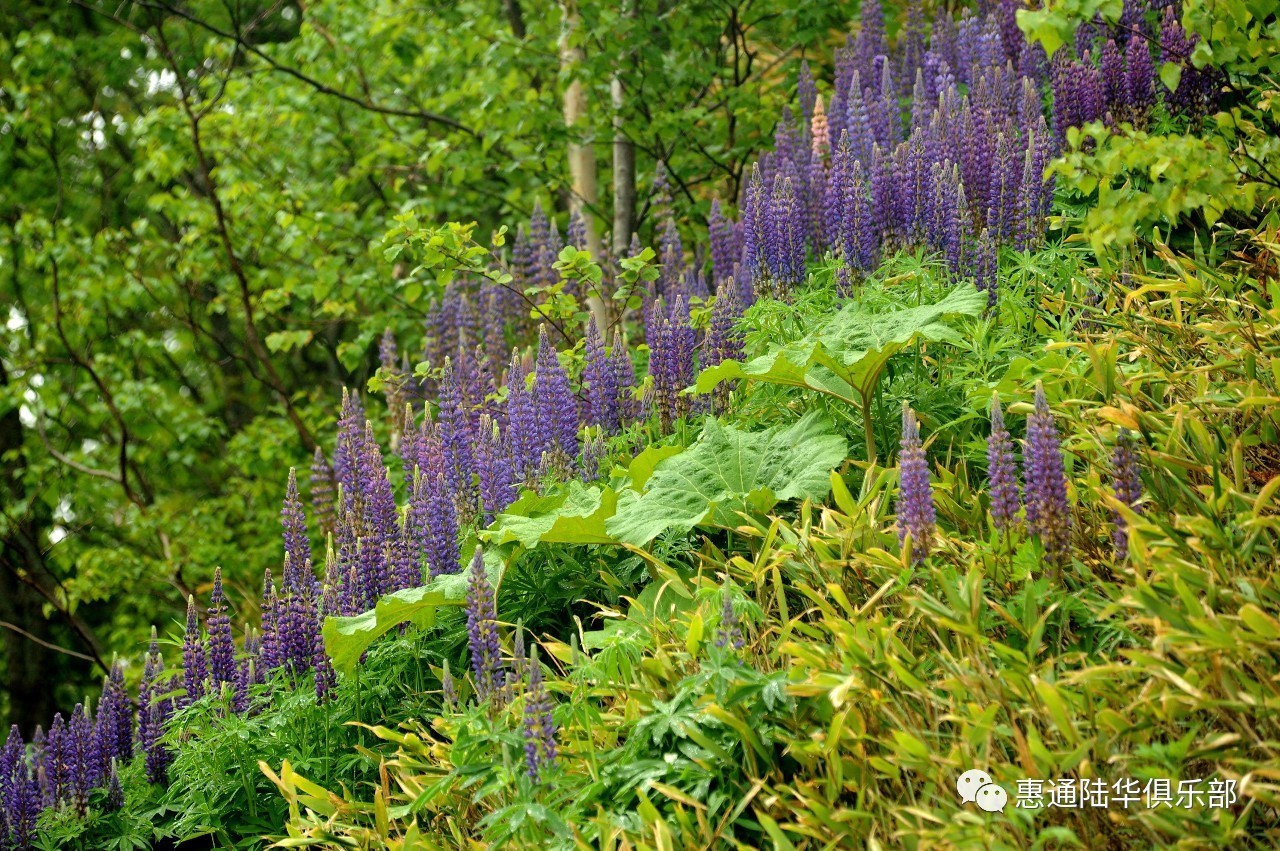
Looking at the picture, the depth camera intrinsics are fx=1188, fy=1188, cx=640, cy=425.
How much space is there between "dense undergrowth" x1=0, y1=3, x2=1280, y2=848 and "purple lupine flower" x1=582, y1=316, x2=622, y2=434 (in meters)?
0.02

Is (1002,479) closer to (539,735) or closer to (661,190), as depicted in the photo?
(539,735)

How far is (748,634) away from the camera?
11.5 feet

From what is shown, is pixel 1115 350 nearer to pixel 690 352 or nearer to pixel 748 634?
pixel 748 634

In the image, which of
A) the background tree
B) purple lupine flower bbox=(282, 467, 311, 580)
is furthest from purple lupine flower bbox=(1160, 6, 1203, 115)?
purple lupine flower bbox=(282, 467, 311, 580)

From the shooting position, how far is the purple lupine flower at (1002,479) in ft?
10.3

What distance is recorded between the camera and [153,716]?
4898 millimetres

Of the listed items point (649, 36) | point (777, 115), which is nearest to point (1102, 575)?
point (777, 115)

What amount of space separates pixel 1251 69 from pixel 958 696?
10.2ft

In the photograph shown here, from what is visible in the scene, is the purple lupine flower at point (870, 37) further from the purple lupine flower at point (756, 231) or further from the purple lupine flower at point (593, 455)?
the purple lupine flower at point (593, 455)

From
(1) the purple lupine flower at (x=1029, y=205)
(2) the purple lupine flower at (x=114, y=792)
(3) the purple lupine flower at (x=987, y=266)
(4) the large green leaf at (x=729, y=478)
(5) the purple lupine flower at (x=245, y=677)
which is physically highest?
(1) the purple lupine flower at (x=1029, y=205)

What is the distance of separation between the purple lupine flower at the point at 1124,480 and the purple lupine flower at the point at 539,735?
154 cm

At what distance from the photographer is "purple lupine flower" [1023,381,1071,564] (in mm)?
3086

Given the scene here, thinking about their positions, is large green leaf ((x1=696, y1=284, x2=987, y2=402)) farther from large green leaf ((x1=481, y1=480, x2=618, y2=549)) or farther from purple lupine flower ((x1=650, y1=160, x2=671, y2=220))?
purple lupine flower ((x1=650, y1=160, x2=671, y2=220))

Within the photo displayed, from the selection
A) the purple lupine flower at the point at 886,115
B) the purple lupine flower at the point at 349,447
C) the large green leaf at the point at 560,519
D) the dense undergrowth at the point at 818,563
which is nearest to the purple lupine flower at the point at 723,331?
the dense undergrowth at the point at 818,563
